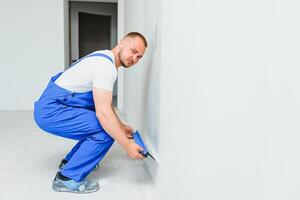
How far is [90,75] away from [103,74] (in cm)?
13

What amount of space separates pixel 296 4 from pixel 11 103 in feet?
16.4

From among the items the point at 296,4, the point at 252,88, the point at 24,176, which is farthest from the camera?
the point at 24,176

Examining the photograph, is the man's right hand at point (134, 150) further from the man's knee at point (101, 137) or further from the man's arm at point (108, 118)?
the man's knee at point (101, 137)

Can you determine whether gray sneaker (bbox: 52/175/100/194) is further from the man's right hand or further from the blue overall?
the man's right hand

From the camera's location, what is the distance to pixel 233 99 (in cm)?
85

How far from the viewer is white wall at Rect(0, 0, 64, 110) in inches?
190

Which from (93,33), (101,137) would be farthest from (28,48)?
(101,137)

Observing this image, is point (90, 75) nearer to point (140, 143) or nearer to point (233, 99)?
point (140, 143)

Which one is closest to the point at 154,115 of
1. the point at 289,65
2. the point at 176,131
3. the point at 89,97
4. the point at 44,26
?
the point at 89,97

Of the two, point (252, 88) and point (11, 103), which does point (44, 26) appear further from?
point (252, 88)

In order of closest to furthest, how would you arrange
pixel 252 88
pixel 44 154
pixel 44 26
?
pixel 252 88 < pixel 44 154 < pixel 44 26

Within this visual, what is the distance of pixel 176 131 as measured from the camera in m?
1.47

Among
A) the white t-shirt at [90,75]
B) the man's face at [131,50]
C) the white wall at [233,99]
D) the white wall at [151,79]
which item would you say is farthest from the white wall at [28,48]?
the white wall at [233,99]

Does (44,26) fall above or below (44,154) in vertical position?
above
